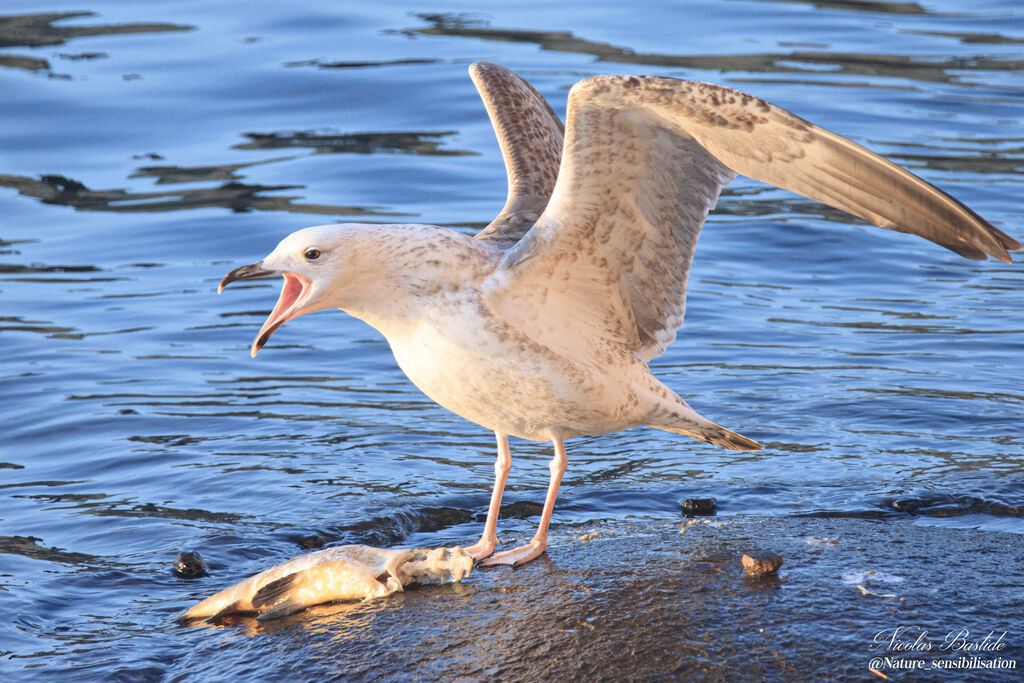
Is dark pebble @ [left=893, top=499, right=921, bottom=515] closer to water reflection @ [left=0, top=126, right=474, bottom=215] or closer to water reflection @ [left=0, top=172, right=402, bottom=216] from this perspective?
water reflection @ [left=0, top=126, right=474, bottom=215]

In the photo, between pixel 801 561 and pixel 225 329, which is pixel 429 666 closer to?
pixel 801 561

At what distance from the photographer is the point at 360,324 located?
10883 millimetres

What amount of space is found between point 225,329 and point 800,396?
15.4 feet

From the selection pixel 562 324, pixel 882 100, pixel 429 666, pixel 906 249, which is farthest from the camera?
pixel 882 100

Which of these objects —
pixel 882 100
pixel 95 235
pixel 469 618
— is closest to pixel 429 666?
pixel 469 618

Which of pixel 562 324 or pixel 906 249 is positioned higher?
pixel 562 324

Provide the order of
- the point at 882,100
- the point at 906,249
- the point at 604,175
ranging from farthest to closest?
the point at 882,100, the point at 906,249, the point at 604,175

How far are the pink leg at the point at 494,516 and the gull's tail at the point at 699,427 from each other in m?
0.71

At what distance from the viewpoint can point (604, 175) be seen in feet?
17.8

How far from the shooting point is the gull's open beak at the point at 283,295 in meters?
5.37

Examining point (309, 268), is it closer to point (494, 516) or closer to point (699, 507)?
point (494, 516)

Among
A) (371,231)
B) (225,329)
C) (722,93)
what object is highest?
(722,93)
